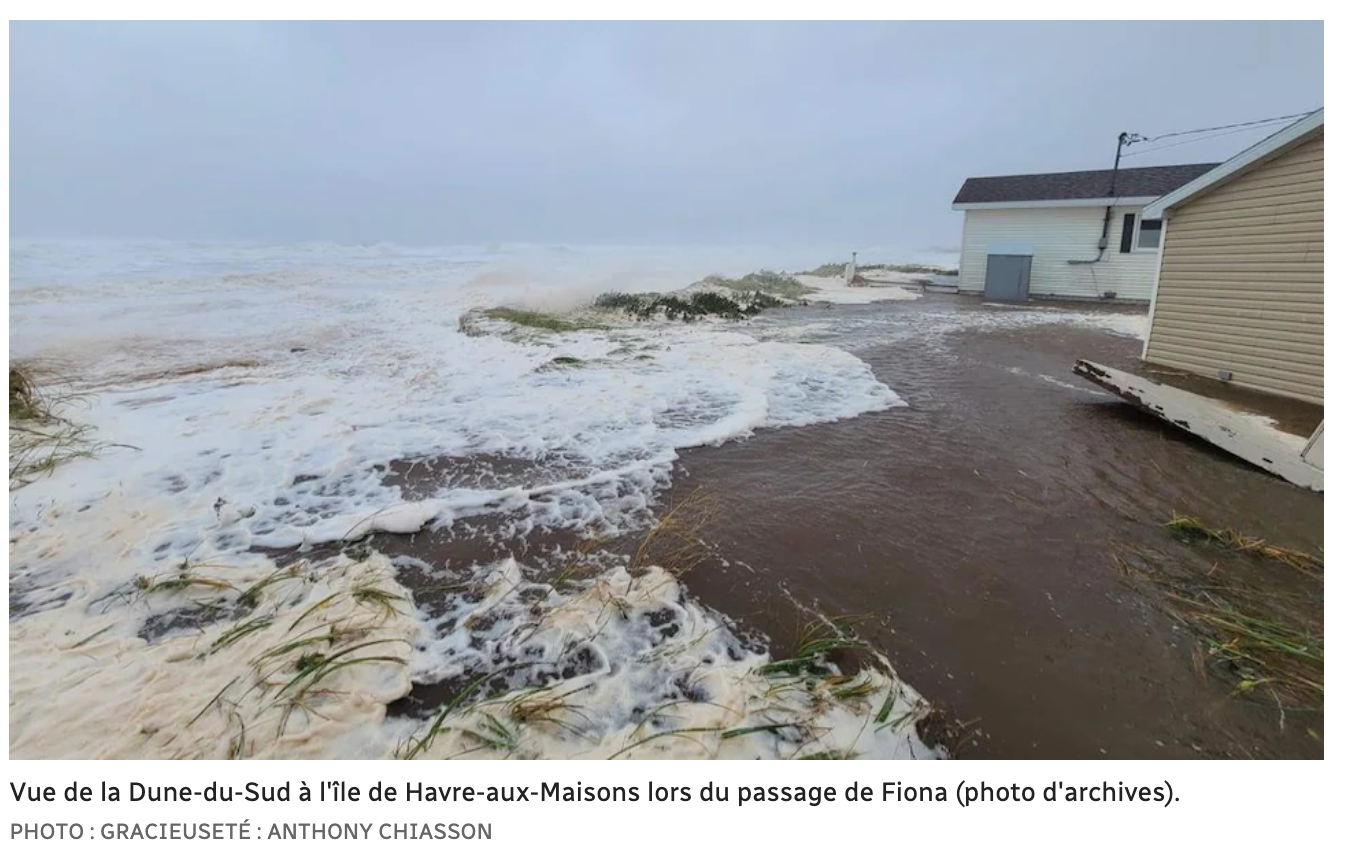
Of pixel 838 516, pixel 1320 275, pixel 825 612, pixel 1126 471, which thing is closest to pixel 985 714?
pixel 825 612

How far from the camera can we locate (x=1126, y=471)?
536 cm

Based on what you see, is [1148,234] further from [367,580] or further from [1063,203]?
[367,580]

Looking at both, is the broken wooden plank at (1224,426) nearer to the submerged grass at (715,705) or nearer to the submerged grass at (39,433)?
the submerged grass at (715,705)

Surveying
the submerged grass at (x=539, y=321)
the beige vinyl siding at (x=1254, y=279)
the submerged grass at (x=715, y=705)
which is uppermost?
the beige vinyl siding at (x=1254, y=279)

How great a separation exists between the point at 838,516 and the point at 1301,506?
366 cm

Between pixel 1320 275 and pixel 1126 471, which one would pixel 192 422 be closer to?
pixel 1126 471

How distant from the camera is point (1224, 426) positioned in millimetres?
5820

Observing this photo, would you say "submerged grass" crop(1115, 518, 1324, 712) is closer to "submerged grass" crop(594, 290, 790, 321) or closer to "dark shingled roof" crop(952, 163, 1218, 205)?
"submerged grass" crop(594, 290, 790, 321)

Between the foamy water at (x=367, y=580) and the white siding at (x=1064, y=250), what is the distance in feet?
53.1

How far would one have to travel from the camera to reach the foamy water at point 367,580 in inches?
100

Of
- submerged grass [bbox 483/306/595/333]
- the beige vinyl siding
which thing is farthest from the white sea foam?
the beige vinyl siding

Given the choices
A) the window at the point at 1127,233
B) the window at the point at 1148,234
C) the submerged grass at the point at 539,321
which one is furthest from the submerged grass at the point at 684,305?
the window at the point at 1148,234

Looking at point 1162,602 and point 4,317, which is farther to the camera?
point 4,317

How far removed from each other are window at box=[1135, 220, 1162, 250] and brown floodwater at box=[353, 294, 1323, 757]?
614 inches
